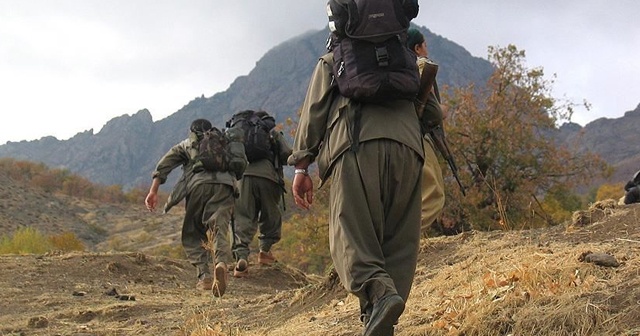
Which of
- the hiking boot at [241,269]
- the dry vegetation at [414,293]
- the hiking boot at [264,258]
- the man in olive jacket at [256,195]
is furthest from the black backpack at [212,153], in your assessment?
the hiking boot at [264,258]

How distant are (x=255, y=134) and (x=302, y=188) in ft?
18.3

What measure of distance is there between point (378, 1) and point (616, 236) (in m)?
3.34

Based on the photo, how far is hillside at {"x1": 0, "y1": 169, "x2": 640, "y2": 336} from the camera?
3691 mm

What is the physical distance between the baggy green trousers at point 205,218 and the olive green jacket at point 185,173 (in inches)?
2.8

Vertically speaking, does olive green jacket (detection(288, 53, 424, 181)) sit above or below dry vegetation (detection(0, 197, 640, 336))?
above

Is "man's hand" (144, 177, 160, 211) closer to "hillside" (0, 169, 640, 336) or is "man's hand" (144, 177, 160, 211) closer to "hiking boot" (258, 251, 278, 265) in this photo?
"hillside" (0, 169, 640, 336)

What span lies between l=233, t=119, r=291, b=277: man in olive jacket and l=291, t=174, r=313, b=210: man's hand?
17.9ft

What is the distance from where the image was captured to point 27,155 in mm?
195750

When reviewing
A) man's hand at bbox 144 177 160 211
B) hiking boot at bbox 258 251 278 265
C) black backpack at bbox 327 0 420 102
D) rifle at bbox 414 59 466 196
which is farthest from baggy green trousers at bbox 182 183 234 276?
black backpack at bbox 327 0 420 102

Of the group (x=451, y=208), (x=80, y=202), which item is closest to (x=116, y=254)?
(x=451, y=208)

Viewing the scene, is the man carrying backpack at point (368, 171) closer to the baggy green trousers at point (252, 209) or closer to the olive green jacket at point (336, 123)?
the olive green jacket at point (336, 123)

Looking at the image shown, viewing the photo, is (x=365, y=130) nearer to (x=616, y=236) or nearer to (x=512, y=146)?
(x=616, y=236)

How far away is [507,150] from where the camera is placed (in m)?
21.6

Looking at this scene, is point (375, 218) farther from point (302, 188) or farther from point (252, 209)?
point (252, 209)
